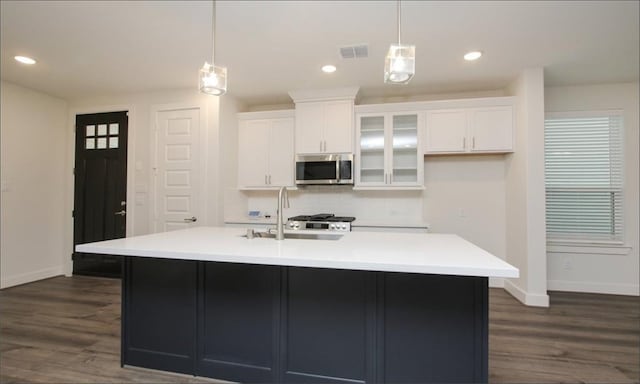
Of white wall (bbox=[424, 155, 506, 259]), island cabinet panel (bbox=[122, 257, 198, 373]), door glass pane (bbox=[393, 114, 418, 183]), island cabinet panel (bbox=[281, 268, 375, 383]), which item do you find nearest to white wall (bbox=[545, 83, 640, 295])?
white wall (bbox=[424, 155, 506, 259])

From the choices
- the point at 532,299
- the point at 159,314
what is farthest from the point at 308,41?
the point at 532,299

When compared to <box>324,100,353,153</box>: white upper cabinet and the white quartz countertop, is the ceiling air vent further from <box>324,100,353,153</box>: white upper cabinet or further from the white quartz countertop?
the white quartz countertop

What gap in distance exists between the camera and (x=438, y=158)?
13.9ft

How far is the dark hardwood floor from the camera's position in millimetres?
2102

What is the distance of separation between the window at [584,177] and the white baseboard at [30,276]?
6.72 meters

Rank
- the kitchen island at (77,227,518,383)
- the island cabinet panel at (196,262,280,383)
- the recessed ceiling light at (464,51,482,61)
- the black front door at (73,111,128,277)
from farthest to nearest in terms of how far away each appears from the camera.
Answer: the black front door at (73,111,128,277) < the recessed ceiling light at (464,51,482,61) < the island cabinet panel at (196,262,280,383) < the kitchen island at (77,227,518,383)

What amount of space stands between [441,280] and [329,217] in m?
2.45

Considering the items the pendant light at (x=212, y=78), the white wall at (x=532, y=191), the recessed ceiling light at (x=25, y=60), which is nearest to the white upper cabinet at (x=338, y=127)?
the white wall at (x=532, y=191)

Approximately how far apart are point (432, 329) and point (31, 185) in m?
5.22

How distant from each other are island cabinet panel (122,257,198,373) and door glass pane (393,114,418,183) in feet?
9.19

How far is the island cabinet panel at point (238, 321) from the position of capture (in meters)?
1.94

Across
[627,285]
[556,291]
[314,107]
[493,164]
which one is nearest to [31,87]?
[314,107]

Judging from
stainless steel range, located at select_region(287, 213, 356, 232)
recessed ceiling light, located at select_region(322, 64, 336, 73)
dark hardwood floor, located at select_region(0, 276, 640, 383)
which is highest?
recessed ceiling light, located at select_region(322, 64, 336, 73)

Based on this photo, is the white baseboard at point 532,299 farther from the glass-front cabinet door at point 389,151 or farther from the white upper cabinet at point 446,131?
the white upper cabinet at point 446,131
